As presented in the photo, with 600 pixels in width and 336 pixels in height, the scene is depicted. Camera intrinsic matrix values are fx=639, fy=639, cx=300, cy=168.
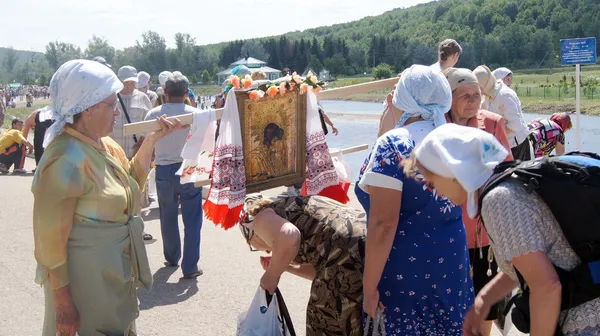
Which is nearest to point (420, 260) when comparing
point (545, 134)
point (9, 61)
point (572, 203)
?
point (572, 203)

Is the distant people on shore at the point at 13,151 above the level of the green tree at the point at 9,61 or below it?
below

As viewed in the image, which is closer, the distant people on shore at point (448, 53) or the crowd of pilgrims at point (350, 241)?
the crowd of pilgrims at point (350, 241)

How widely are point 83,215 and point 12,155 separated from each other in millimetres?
12601

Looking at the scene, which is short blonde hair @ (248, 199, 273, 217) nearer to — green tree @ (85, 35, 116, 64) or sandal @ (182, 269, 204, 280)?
sandal @ (182, 269, 204, 280)

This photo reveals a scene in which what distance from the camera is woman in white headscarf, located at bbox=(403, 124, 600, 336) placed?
6.92ft

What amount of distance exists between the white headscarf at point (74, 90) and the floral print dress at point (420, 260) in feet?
4.41

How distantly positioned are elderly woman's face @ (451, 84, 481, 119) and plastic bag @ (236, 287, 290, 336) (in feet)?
5.12

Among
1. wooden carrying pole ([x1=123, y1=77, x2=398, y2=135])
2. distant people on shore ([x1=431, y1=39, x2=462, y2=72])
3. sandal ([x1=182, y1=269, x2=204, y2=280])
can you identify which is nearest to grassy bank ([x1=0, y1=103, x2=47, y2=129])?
sandal ([x1=182, y1=269, x2=204, y2=280])

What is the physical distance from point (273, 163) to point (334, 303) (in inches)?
38.5

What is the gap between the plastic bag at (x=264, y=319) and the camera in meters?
3.48

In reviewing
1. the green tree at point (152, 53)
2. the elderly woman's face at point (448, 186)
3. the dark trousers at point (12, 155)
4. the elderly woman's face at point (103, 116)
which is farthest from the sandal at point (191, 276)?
the green tree at point (152, 53)

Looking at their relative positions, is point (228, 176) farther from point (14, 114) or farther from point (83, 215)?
point (14, 114)

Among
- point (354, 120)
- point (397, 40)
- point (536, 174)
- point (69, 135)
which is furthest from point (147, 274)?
point (397, 40)

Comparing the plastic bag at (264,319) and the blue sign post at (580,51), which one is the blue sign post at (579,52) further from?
the plastic bag at (264,319)
